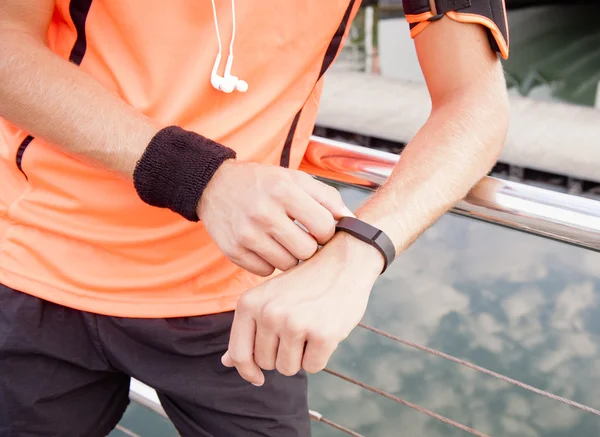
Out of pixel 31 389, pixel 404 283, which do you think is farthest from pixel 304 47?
pixel 404 283

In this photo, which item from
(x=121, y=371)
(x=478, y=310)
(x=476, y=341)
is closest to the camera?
(x=121, y=371)

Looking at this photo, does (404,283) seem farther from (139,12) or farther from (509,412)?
(139,12)

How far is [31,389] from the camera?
0.75 metres

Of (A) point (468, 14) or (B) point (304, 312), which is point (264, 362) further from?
(A) point (468, 14)

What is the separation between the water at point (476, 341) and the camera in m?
5.63

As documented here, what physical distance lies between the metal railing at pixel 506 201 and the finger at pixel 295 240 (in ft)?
0.85

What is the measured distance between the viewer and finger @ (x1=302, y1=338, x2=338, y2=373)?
542 mm

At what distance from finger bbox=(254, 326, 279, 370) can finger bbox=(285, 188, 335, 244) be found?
102 mm

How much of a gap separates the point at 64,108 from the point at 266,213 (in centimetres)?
23

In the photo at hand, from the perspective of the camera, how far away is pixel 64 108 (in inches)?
23.8

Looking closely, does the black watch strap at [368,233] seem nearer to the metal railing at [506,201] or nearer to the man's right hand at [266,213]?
the man's right hand at [266,213]

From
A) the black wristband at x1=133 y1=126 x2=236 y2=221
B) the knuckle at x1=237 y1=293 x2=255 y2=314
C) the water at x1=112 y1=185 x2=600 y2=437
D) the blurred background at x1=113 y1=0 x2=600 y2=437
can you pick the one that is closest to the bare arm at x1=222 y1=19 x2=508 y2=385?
the knuckle at x1=237 y1=293 x2=255 y2=314

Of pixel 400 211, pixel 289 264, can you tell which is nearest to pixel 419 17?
pixel 400 211

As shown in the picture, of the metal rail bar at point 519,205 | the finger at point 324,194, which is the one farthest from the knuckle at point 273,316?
the metal rail bar at point 519,205
